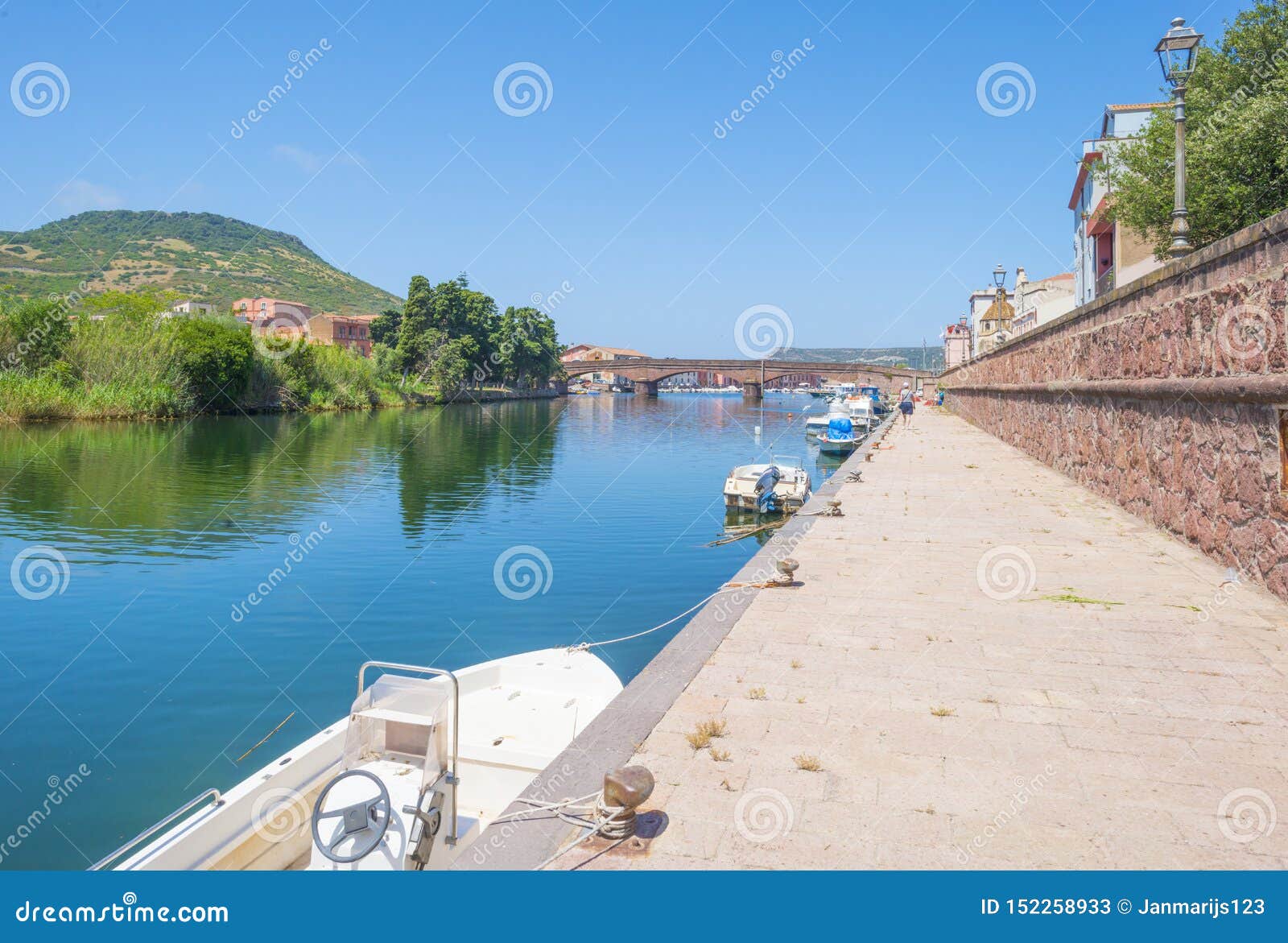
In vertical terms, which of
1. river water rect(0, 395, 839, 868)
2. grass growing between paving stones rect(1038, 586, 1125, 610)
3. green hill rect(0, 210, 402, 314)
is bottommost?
river water rect(0, 395, 839, 868)

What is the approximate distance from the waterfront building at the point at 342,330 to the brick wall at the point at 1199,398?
9154 centimetres

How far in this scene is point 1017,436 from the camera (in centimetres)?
2098

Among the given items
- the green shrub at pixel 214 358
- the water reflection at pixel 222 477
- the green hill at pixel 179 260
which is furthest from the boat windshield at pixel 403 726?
the green hill at pixel 179 260

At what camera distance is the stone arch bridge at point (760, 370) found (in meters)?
87.1

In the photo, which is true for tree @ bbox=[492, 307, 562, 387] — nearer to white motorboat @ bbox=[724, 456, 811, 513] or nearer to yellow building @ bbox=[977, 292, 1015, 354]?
yellow building @ bbox=[977, 292, 1015, 354]

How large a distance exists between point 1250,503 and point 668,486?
19383 millimetres

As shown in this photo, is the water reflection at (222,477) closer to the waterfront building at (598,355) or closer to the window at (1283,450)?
the window at (1283,450)

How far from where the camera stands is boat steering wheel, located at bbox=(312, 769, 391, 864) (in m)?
3.68

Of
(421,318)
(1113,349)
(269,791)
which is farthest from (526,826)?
(421,318)

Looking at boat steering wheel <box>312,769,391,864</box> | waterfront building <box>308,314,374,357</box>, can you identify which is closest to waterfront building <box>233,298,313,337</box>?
waterfront building <box>308,314,374,357</box>

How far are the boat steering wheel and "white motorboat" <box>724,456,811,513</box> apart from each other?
17.0 meters

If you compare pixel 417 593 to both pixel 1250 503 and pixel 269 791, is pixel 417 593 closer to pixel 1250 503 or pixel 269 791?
pixel 269 791

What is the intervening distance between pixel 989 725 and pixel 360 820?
9.66 ft

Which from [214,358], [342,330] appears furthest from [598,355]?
[214,358]
